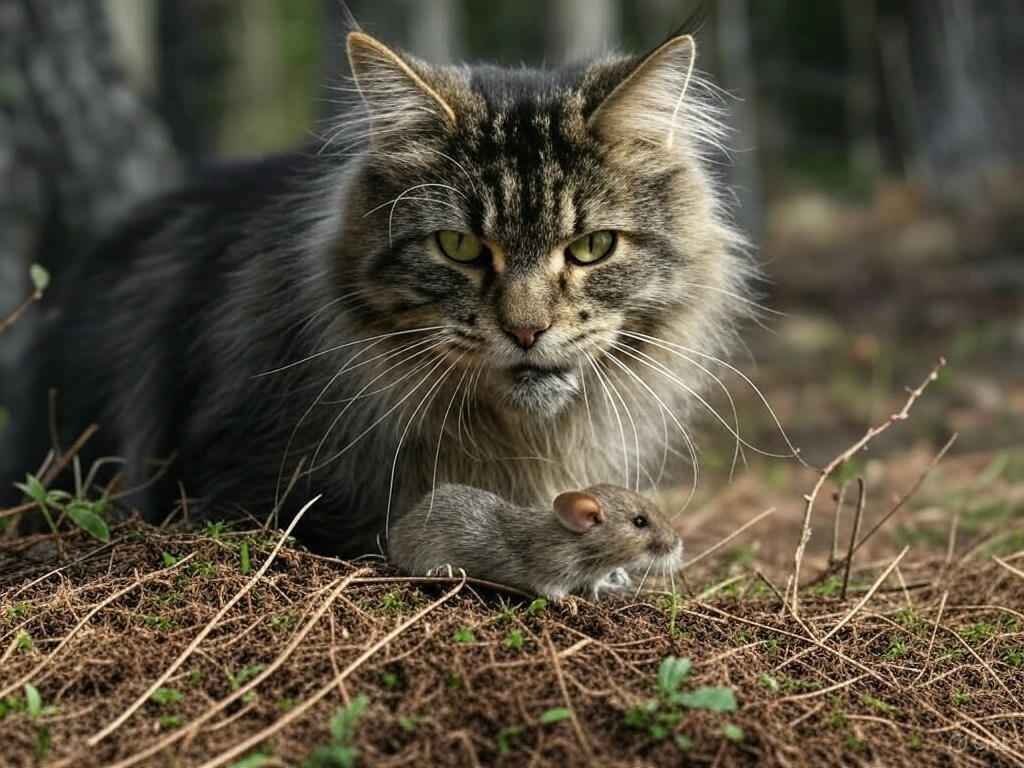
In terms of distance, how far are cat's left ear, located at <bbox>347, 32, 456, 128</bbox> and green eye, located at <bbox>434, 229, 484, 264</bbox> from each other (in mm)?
328

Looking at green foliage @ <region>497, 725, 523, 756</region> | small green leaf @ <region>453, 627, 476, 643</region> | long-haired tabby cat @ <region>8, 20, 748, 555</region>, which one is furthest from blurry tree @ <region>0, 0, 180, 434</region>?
green foliage @ <region>497, 725, 523, 756</region>

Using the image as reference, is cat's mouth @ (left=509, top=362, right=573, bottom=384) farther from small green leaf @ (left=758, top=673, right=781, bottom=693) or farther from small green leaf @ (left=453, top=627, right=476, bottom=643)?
small green leaf @ (left=758, top=673, right=781, bottom=693)

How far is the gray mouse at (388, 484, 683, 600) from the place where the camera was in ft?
9.80

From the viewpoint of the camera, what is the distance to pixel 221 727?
2.26m

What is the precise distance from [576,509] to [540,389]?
38 cm

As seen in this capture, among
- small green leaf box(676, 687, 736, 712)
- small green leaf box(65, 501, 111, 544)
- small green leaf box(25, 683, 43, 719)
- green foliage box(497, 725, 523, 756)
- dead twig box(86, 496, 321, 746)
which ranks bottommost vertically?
green foliage box(497, 725, 523, 756)

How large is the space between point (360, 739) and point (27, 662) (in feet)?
2.74

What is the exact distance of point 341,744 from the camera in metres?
2.16

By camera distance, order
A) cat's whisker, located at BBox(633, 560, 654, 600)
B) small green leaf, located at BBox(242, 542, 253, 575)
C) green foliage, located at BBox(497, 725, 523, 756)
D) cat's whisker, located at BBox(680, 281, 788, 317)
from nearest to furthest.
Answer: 1. green foliage, located at BBox(497, 725, 523, 756)
2. small green leaf, located at BBox(242, 542, 253, 575)
3. cat's whisker, located at BBox(633, 560, 654, 600)
4. cat's whisker, located at BBox(680, 281, 788, 317)

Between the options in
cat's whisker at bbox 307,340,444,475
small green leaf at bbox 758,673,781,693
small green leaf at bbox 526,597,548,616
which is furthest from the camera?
cat's whisker at bbox 307,340,444,475

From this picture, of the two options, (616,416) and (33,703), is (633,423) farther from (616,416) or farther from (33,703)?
(33,703)

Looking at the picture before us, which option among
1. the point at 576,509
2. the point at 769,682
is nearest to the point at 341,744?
the point at 769,682

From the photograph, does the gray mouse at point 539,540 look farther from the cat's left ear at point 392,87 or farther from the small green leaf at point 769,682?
the cat's left ear at point 392,87

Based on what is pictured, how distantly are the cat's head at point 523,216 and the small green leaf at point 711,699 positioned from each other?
1.12 m
